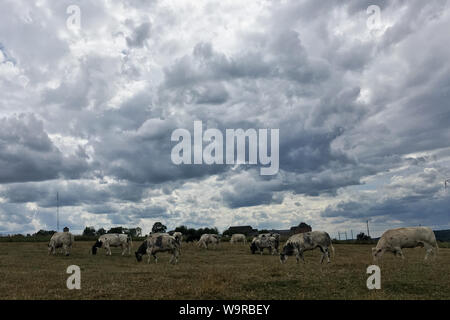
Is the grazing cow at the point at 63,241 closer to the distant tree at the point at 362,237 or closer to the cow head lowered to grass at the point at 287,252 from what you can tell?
the cow head lowered to grass at the point at 287,252

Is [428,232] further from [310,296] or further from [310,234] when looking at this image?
[310,296]

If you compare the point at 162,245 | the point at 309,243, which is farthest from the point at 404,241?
the point at 162,245

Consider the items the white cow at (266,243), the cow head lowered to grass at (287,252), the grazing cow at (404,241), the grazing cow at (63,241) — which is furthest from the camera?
the white cow at (266,243)

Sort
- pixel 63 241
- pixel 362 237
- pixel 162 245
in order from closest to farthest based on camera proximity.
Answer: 1. pixel 162 245
2. pixel 63 241
3. pixel 362 237

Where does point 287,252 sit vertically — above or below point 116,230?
above

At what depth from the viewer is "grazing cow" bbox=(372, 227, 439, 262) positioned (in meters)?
29.4

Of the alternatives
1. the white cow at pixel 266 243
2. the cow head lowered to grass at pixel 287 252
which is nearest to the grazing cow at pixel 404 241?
the cow head lowered to grass at pixel 287 252

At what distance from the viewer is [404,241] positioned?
29.4 metres

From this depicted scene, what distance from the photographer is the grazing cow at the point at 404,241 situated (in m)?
29.4

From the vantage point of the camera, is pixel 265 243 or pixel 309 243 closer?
pixel 309 243

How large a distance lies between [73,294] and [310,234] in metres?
19.1

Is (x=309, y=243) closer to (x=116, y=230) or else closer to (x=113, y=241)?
(x=113, y=241)

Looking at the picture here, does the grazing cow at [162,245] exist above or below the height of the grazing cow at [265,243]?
above
